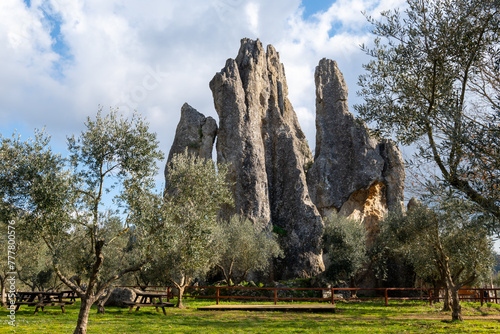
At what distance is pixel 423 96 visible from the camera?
13.4 metres

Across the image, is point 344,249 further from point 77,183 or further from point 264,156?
point 77,183

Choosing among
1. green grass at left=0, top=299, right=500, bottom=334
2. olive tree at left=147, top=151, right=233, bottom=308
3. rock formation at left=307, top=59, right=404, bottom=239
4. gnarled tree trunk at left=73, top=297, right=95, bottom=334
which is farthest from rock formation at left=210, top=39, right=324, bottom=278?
gnarled tree trunk at left=73, top=297, right=95, bottom=334

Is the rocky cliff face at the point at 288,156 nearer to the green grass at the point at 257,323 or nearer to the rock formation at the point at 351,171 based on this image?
the rock formation at the point at 351,171

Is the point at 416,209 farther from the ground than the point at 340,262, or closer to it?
farther from the ground

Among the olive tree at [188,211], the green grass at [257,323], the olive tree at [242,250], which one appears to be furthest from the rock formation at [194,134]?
the olive tree at [188,211]

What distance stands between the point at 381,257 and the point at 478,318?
22.8 metres

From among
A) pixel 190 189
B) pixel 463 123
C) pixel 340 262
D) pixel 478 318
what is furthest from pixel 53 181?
pixel 340 262

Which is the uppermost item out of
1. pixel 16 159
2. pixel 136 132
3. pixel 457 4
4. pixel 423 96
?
pixel 457 4

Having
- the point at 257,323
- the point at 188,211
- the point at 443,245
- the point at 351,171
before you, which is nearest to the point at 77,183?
the point at 188,211

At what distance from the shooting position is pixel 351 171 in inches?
2212

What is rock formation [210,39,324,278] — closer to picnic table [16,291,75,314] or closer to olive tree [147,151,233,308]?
picnic table [16,291,75,314]

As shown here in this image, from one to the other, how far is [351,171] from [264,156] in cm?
1356

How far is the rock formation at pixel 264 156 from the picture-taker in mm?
46625

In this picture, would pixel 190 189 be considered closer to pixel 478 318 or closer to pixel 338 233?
pixel 478 318
